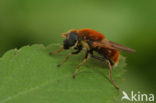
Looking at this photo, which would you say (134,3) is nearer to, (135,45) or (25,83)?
(135,45)

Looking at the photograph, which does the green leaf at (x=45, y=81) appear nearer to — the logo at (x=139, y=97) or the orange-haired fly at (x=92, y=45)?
the orange-haired fly at (x=92, y=45)

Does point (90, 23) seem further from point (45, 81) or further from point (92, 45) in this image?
point (45, 81)

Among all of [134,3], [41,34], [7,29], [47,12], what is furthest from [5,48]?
[134,3]

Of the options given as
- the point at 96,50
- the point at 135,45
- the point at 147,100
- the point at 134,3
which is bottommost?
the point at 147,100

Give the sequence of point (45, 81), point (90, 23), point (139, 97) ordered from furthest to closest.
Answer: point (90, 23)
point (139, 97)
point (45, 81)

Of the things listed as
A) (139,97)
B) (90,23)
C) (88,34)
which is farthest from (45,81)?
(90,23)

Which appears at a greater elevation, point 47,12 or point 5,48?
point 47,12

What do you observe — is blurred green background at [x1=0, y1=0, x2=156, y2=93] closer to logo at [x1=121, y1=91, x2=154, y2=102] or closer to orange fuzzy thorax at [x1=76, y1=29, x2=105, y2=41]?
logo at [x1=121, y1=91, x2=154, y2=102]
